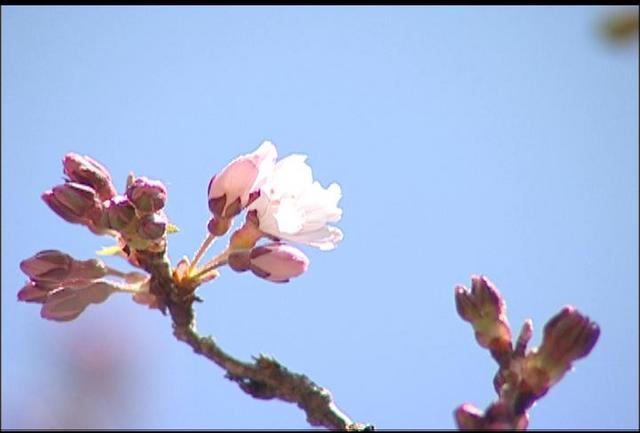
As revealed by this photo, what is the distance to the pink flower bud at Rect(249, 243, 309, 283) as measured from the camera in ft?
5.67

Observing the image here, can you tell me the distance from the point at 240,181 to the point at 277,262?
0.19 m

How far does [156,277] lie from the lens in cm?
172

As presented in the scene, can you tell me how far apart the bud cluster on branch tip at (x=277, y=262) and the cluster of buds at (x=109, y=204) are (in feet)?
0.66

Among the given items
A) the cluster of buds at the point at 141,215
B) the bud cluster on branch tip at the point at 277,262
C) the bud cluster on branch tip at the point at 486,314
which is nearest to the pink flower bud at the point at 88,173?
the cluster of buds at the point at 141,215

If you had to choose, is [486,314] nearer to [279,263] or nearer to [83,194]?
[279,263]

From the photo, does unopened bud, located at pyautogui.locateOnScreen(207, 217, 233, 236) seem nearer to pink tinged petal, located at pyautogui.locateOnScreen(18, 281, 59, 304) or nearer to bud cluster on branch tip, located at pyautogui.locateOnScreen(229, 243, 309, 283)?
bud cluster on branch tip, located at pyautogui.locateOnScreen(229, 243, 309, 283)

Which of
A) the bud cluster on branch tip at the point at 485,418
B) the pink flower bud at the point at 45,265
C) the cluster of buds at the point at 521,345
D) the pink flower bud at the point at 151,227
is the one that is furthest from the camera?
the pink flower bud at the point at 45,265

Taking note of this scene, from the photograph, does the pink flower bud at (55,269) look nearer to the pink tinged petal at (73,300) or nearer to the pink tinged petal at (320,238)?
the pink tinged petal at (73,300)

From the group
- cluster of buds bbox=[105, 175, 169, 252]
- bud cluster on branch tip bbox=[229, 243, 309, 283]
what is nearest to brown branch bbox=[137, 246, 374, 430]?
cluster of buds bbox=[105, 175, 169, 252]

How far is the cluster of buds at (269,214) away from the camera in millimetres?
1752

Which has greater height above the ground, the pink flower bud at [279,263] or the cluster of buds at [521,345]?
the pink flower bud at [279,263]

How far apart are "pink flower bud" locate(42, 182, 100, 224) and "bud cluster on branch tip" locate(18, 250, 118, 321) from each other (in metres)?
0.10

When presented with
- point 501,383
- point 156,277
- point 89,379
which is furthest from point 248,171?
point 89,379

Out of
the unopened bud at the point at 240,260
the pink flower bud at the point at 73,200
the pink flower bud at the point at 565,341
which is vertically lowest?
the pink flower bud at the point at 565,341
